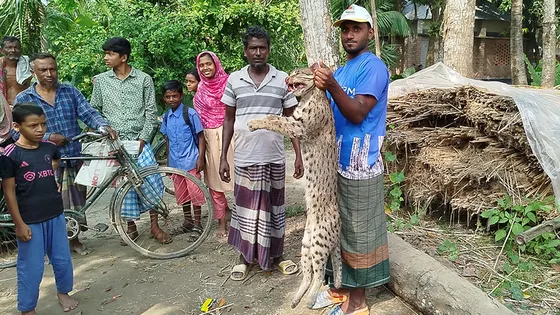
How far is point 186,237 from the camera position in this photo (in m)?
4.65

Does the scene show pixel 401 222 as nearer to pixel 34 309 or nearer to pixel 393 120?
pixel 393 120

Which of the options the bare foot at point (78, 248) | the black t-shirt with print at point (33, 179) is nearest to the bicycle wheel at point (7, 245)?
the bare foot at point (78, 248)

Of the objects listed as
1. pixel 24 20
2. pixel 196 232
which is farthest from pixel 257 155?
pixel 24 20

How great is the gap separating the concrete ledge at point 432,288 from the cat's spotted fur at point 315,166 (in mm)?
569

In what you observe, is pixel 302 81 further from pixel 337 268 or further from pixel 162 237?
pixel 162 237

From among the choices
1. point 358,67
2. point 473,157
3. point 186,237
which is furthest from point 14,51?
point 473,157

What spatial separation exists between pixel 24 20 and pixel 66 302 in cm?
625

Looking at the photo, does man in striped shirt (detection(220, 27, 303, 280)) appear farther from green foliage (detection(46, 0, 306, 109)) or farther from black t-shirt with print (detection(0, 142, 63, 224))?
green foliage (detection(46, 0, 306, 109))

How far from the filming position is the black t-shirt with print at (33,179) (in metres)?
2.91

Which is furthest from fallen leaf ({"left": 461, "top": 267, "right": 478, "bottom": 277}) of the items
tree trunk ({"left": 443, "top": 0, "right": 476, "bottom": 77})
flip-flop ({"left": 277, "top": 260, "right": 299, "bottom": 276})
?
tree trunk ({"left": 443, "top": 0, "right": 476, "bottom": 77})

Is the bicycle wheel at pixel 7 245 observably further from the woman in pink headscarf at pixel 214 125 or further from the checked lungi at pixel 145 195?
the woman in pink headscarf at pixel 214 125

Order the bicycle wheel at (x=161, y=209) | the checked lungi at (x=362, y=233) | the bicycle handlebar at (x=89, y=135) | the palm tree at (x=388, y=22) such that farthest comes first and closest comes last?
Answer: the palm tree at (x=388, y=22)
the bicycle wheel at (x=161, y=209)
the bicycle handlebar at (x=89, y=135)
the checked lungi at (x=362, y=233)

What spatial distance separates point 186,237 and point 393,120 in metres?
2.62

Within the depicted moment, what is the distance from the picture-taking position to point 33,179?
2.98m
